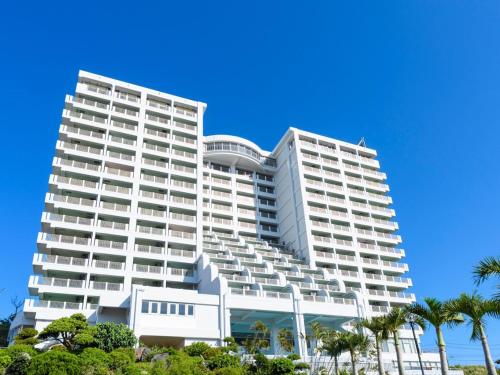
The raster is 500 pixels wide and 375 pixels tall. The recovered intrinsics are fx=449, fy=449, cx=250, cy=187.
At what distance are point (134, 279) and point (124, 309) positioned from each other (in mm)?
6570

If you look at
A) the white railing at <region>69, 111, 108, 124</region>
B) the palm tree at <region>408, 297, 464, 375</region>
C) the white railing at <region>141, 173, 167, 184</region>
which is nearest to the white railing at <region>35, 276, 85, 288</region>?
the white railing at <region>141, 173, 167, 184</region>

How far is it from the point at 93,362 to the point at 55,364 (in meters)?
2.19

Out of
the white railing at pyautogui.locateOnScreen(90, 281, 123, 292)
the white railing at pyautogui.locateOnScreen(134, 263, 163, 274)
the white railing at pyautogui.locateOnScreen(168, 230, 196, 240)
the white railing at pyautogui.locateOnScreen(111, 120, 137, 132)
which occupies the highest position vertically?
the white railing at pyautogui.locateOnScreen(111, 120, 137, 132)

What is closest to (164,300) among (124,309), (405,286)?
(124,309)

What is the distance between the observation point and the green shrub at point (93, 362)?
25047 mm

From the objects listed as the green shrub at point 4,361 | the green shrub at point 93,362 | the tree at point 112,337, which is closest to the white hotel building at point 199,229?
the tree at point 112,337

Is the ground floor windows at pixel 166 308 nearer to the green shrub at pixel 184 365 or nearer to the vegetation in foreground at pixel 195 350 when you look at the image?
the vegetation in foreground at pixel 195 350

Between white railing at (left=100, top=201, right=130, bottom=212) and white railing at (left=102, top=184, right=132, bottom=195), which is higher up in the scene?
white railing at (left=102, top=184, right=132, bottom=195)

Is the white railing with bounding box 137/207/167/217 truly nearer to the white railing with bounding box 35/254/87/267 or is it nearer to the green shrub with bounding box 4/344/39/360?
the white railing with bounding box 35/254/87/267

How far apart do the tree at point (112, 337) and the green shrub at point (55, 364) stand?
5.95m

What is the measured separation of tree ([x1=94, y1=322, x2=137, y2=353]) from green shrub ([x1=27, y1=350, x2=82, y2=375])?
595 cm

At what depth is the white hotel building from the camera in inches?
1751

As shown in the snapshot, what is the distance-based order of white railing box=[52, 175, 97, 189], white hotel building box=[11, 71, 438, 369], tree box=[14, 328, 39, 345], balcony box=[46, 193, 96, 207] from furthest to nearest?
white railing box=[52, 175, 97, 189] → balcony box=[46, 193, 96, 207] → white hotel building box=[11, 71, 438, 369] → tree box=[14, 328, 39, 345]

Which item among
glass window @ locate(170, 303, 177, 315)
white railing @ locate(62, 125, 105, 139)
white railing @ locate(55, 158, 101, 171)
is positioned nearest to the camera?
glass window @ locate(170, 303, 177, 315)
